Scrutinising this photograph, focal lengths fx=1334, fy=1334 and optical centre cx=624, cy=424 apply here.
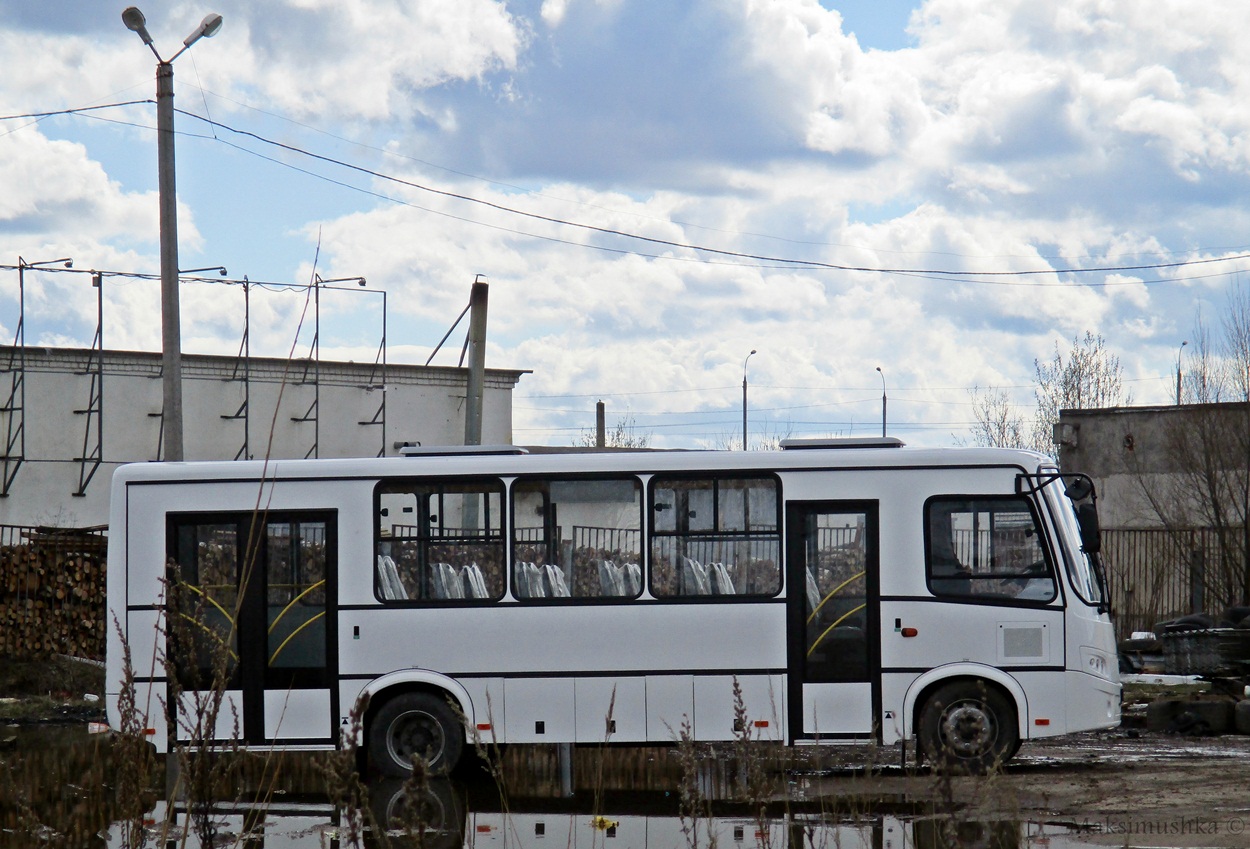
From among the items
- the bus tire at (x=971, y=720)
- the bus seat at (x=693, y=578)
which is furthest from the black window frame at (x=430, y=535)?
the bus tire at (x=971, y=720)

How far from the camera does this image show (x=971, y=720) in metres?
10.8

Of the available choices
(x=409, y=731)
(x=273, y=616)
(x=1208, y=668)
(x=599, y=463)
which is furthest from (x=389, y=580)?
(x=1208, y=668)

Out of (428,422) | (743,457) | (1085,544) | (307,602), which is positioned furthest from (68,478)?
(1085,544)

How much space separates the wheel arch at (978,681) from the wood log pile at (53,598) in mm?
13972

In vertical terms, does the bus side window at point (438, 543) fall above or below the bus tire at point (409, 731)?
above

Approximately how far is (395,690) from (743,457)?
350cm

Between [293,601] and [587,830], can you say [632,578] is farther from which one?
[293,601]

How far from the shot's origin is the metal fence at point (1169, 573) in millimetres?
22047

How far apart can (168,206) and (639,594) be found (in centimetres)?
819

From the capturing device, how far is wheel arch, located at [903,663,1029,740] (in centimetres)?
1069

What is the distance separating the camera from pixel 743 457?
1115 cm

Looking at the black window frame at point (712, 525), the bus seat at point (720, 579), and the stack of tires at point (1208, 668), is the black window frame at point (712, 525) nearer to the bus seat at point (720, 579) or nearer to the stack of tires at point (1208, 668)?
the bus seat at point (720, 579)

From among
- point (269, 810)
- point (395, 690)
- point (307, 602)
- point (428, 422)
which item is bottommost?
point (269, 810)

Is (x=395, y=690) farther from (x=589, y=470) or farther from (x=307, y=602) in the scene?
(x=589, y=470)
